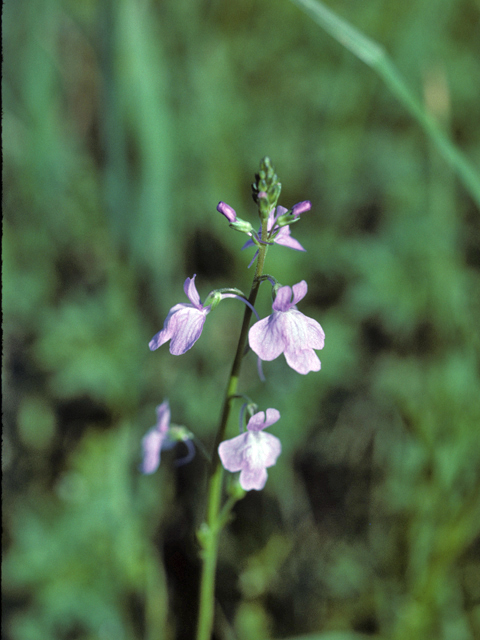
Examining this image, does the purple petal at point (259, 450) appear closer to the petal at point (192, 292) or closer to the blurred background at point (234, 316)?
the petal at point (192, 292)

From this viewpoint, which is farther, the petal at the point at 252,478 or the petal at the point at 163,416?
the petal at the point at 163,416

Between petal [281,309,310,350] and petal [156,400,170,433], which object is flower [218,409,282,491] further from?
petal [156,400,170,433]

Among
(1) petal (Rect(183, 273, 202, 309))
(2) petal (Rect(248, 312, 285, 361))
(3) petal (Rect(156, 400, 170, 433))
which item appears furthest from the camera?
(3) petal (Rect(156, 400, 170, 433))

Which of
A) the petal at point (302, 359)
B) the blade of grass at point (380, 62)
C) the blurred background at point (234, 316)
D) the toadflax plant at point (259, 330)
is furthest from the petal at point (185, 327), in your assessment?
the blurred background at point (234, 316)

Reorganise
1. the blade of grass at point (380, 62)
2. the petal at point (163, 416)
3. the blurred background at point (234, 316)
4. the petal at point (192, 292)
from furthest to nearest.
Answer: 1. the blurred background at point (234, 316)
2. the blade of grass at point (380, 62)
3. the petal at point (163, 416)
4. the petal at point (192, 292)

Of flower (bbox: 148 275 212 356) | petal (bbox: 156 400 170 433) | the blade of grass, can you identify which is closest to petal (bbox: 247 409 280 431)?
flower (bbox: 148 275 212 356)

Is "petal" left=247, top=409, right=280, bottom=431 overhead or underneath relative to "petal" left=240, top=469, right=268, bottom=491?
overhead
